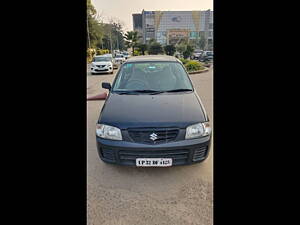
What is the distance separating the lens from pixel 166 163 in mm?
2361

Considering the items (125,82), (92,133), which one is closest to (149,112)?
(125,82)

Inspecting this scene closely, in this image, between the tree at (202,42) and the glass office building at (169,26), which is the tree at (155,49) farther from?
the glass office building at (169,26)

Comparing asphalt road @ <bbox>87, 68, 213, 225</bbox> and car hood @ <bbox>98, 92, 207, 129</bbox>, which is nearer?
asphalt road @ <bbox>87, 68, 213, 225</bbox>

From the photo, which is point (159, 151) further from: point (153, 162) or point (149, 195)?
point (149, 195)

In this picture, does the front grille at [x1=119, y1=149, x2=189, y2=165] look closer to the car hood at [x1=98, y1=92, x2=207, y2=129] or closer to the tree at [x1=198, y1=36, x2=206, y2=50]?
the car hood at [x1=98, y1=92, x2=207, y2=129]

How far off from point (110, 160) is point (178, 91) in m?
1.41

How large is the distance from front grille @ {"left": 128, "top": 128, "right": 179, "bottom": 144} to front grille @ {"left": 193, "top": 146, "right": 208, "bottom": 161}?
32 cm

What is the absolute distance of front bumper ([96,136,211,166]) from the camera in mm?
2322

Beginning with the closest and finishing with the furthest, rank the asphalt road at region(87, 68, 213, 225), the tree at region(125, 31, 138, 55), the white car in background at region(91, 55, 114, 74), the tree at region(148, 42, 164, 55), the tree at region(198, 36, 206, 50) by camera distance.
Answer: the asphalt road at region(87, 68, 213, 225), the white car in background at region(91, 55, 114, 74), the tree at region(148, 42, 164, 55), the tree at region(198, 36, 206, 50), the tree at region(125, 31, 138, 55)

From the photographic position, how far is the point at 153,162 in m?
2.36

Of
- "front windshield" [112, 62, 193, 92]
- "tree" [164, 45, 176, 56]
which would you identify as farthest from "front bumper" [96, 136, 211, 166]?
"tree" [164, 45, 176, 56]

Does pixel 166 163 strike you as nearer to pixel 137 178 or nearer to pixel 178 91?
pixel 137 178

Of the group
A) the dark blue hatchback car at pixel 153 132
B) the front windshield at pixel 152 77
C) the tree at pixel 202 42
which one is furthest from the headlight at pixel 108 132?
the tree at pixel 202 42

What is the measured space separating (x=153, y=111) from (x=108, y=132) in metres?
0.59
